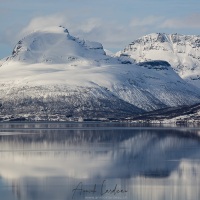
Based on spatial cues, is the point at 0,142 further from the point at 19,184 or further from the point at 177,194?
the point at 177,194

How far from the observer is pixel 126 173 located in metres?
103

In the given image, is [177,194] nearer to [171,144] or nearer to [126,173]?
[126,173]

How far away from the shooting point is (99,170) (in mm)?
105812

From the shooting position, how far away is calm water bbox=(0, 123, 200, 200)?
8525 centimetres

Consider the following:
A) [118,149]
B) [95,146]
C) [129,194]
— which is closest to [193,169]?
[129,194]

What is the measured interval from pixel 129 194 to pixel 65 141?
8206cm

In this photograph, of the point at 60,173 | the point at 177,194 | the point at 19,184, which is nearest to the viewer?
the point at 177,194

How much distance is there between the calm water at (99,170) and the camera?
8525 centimetres

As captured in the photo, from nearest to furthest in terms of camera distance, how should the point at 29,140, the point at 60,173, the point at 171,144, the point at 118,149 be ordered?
the point at 60,173
the point at 118,149
the point at 171,144
the point at 29,140

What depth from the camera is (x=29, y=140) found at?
168 metres

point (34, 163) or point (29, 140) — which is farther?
point (29, 140)

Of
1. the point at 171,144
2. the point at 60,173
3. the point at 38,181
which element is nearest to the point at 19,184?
the point at 38,181

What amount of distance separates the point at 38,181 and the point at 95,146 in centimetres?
5809

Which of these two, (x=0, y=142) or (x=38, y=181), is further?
(x=0, y=142)
